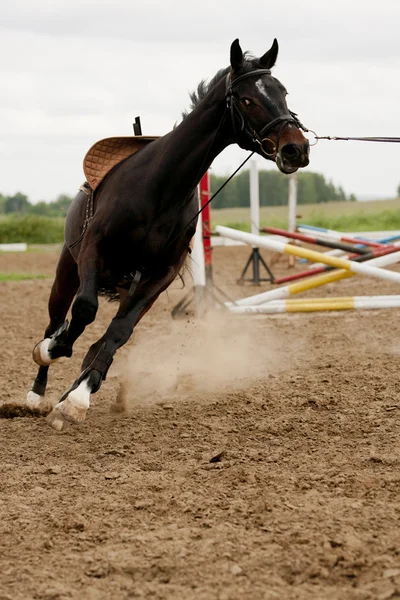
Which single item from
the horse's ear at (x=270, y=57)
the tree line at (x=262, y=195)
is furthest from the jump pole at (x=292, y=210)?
the horse's ear at (x=270, y=57)

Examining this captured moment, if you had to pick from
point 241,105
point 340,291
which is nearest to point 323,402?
point 241,105

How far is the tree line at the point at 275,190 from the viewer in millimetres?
33062

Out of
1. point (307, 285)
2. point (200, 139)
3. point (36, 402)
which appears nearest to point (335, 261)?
point (307, 285)

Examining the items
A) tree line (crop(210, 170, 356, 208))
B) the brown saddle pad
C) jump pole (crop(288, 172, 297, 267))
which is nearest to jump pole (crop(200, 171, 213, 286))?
the brown saddle pad

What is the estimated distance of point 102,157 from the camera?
16.4 feet

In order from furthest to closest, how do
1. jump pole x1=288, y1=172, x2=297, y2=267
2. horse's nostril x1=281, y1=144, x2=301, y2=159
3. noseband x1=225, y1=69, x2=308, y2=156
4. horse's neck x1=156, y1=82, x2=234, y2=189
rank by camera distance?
jump pole x1=288, y1=172, x2=297, y2=267, horse's neck x1=156, y1=82, x2=234, y2=189, noseband x1=225, y1=69, x2=308, y2=156, horse's nostril x1=281, y1=144, x2=301, y2=159

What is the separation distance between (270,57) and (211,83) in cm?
50

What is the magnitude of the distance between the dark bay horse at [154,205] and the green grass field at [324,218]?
2410 cm

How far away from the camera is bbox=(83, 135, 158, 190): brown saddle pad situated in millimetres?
4969

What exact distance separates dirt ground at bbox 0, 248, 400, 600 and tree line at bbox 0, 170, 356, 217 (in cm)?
2123

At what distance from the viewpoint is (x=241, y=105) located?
14.3 feet

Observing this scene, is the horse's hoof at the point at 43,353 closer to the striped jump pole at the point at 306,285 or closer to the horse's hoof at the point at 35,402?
the horse's hoof at the point at 35,402

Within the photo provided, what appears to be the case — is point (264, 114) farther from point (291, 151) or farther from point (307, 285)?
point (307, 285)

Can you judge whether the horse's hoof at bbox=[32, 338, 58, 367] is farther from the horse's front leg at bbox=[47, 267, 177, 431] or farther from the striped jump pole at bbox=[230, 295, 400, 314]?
the striped jump pole at bbox=[230, 295, 400, 314]
